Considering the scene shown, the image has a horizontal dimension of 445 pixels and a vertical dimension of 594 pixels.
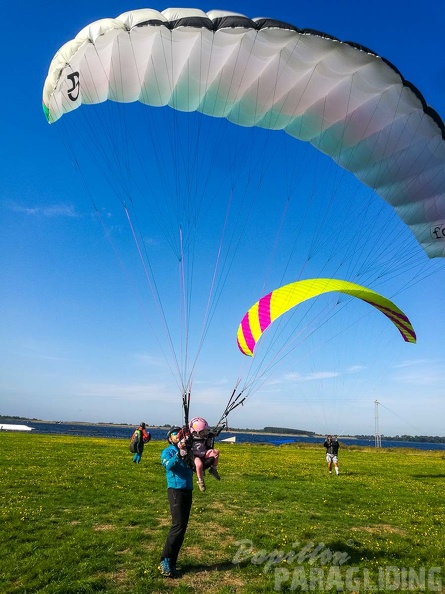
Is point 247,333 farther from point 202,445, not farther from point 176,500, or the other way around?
point 176,500

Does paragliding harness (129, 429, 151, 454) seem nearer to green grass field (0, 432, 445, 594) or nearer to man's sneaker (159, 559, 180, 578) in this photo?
green grass field (0, 432, 445, 594)

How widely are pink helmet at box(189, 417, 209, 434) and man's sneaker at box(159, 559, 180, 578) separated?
1.87 m

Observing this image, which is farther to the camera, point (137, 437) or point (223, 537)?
point (137, 437)

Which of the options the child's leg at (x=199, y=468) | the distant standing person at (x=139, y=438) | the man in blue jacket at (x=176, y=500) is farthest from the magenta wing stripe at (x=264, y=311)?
the distant standing person at (x=139, y=438)

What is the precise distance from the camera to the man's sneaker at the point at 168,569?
6168 mm

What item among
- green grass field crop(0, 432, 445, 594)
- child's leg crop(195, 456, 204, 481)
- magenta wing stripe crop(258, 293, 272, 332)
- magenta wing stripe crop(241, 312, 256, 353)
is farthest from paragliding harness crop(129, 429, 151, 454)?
child's leg crop(195, 456, 204, 481)

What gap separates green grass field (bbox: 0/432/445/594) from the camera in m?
6.09

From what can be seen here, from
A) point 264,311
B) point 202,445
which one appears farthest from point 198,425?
point 264,311

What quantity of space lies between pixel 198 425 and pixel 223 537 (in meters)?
2.92

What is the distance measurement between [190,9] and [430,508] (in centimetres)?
1377

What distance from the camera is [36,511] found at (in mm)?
9172

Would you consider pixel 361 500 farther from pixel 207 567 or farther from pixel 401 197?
pixel 401 197

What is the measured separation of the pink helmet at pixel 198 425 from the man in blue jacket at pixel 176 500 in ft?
0.84

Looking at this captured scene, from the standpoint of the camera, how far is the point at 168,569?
617cm
